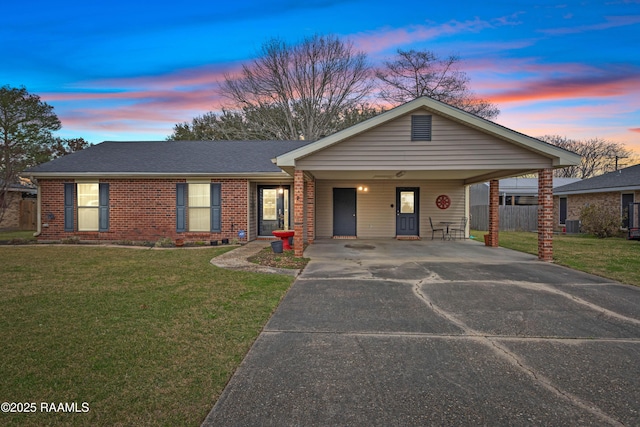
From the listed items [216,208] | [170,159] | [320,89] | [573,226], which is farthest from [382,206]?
[320,89]

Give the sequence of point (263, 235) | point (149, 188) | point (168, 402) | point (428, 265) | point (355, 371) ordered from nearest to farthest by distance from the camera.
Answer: point (168, 402) → point (355, 371) → point (428, 265) → point (149, 188) → point (263, 235)

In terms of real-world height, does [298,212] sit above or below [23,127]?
below

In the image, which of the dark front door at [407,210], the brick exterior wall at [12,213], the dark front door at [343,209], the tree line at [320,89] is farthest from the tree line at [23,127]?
the dark front door at [407,210]

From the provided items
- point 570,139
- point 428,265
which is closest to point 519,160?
point 428,265

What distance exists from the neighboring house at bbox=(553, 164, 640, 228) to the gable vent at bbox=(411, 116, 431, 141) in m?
13.8

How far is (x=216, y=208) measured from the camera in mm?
12516

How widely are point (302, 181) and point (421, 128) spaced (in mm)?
3531

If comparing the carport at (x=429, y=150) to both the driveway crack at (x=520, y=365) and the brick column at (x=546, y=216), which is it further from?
the driveway crack at (x=520, y=365)

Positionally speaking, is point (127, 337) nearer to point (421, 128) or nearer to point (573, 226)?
point (421, 128)

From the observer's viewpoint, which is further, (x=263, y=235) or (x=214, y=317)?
(x=263, y=235)

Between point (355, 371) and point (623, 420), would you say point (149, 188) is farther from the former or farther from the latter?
point (623, 420)

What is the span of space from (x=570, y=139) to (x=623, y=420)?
49.0 meters

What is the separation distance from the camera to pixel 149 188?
1256 cm

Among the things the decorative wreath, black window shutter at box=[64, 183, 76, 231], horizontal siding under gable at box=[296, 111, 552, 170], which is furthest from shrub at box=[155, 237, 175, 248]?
the decorative wreath
